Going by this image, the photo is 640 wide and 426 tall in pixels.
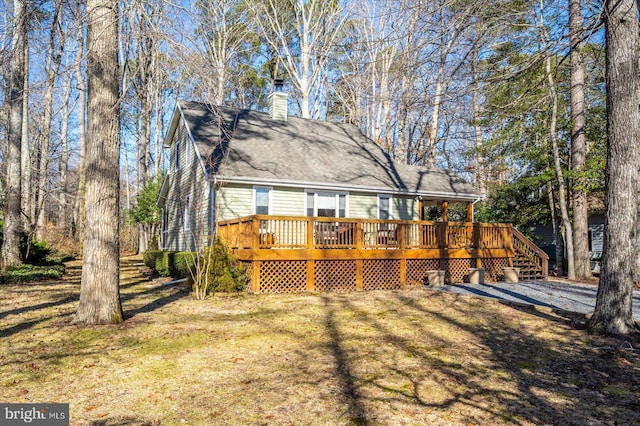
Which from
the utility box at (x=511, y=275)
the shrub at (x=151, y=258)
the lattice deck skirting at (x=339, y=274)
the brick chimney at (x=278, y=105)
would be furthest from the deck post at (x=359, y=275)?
the brick chimney at (x=278, y=105)

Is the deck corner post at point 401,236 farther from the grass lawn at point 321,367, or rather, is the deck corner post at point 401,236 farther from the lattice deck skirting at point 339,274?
the grass lawn at point 321,367

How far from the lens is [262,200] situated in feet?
48.6

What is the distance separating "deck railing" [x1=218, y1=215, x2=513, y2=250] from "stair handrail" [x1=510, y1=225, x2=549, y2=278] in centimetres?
49

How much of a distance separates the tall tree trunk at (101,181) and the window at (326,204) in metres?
8.91

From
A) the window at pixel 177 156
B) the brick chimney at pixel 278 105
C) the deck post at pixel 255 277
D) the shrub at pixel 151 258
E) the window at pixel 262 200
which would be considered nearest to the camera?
the deck post at pixel 255 277

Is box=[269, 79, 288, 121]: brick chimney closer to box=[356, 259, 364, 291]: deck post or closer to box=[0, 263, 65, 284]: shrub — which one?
box=[356, 259, 364, 291]: deck post

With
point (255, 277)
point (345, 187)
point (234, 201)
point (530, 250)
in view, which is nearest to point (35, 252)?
point (234, 201)

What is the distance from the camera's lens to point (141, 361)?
214 inches

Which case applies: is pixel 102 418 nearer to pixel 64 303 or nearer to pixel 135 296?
pixel 64 303

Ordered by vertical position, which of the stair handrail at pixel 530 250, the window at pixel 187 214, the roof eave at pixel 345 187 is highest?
the roof eave at pixel 345 187

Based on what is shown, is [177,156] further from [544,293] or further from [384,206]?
[544,293]

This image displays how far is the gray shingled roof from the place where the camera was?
1482 cm

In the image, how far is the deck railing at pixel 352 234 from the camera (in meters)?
11.3

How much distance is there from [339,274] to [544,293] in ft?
17.3
